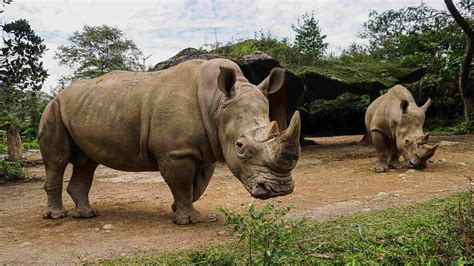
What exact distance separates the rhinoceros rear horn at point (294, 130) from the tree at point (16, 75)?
30.4 ft

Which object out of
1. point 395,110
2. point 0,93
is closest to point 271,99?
point 395,110

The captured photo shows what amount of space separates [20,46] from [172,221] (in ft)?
31.5

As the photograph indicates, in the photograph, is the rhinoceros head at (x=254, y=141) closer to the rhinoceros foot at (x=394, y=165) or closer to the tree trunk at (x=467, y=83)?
the rhinoceros foot at (x=394, y=165)

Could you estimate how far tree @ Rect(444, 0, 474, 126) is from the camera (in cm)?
1288

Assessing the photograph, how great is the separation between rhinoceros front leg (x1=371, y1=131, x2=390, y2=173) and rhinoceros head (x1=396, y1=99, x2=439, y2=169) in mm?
487

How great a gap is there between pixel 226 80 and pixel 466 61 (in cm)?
1217

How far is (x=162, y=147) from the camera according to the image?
4.52 metres

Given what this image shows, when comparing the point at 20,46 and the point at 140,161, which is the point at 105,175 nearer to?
the point at 20,46

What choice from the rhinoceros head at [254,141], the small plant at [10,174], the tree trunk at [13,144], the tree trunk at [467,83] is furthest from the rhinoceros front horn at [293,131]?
the tree trunk at [467,83]

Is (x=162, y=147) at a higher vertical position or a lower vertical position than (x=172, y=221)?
higher

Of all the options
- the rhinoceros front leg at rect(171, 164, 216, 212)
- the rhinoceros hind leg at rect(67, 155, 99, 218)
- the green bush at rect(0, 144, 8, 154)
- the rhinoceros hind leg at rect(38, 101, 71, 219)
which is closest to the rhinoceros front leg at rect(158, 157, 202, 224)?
the rhinoceros front leg at rect(171, 164, 216, 212)

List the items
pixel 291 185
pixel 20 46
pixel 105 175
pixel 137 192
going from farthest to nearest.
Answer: pixel 20 46 → pixel 105 175 → pixel 137 192 → pixel 291 185

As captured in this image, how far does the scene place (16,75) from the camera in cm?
1181

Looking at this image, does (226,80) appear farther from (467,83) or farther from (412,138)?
(467,83)
